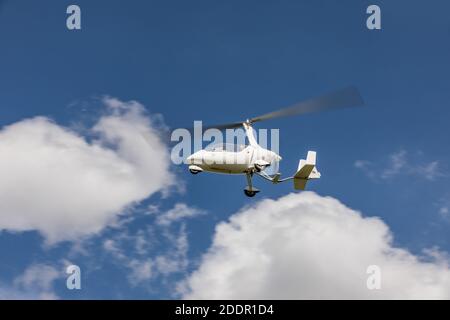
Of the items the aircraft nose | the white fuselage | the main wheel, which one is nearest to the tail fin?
the white fuselage

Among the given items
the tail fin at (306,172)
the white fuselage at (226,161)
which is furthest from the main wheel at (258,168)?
the tail fin at (306,172)

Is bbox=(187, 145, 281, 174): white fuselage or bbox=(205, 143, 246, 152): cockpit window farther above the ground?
bbox=(205, 143, 246, 152): cockpit window

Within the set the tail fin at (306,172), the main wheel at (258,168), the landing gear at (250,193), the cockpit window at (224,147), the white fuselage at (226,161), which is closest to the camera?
the white fuselage at (226,161)

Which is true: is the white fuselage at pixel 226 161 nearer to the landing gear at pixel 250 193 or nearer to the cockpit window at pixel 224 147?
the cockpit window at pixel 224 147

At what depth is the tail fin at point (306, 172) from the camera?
209ft

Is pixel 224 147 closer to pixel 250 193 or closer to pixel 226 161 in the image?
pixel 226 161

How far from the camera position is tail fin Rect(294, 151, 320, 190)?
209ft

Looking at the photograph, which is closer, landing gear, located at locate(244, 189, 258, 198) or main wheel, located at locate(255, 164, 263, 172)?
main wheel, located at locate(255, 164, 263, 172)

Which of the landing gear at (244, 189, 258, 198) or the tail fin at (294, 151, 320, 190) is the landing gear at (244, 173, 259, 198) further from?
the tail fin at (294, 151, 320, 190)
